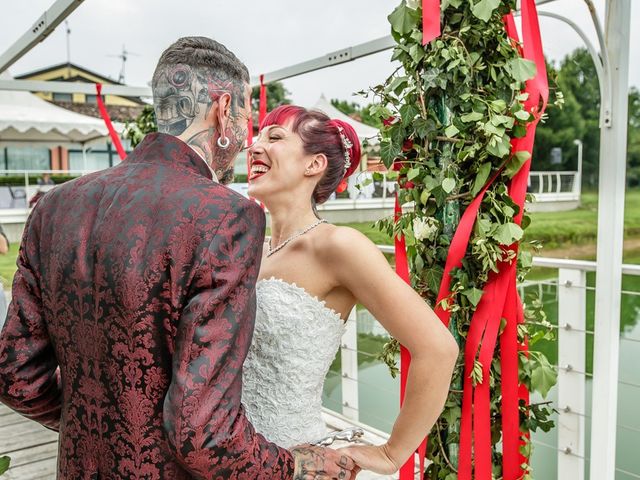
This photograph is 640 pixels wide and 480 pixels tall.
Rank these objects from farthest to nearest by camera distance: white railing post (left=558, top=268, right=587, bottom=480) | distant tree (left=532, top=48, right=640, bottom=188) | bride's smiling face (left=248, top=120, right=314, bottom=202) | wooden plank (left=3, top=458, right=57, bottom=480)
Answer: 1. distant tree (left=532, top=48, right=640, bottom=188)
2. wooden plank (left=3, top=458, right=57, bottom=480)
3. white railing post (left=558, top=268, right=587, bottom=480)
4. bride's smiling face (left=248, top=120, right=314, bottom=202)

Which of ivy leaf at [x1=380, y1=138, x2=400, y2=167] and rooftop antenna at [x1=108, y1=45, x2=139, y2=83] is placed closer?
ivy leaf at [x1=380, y1=138, x2=400, y2=167]

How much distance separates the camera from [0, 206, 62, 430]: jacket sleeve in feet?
3.53

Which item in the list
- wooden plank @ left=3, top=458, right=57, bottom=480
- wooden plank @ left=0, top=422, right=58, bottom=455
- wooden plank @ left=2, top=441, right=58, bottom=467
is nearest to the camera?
wooden plank @ left=3, top=458, right=57, bottom=480

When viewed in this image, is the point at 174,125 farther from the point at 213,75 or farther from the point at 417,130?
the point at 417,130

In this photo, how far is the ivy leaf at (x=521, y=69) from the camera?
139cm

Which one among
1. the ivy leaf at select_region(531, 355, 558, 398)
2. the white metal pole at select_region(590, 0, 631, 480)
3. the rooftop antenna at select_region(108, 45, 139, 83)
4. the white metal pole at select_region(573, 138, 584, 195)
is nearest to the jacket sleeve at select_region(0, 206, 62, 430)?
the ivy leaf at select_region(531, 355, 558, 398)

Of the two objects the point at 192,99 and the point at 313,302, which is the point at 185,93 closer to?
the point at 192,99

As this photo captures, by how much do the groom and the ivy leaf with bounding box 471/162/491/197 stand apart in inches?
23.4

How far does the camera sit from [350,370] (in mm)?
3469

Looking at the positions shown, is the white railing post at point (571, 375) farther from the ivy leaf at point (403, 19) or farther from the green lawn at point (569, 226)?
the green lawn at point (569, 226)

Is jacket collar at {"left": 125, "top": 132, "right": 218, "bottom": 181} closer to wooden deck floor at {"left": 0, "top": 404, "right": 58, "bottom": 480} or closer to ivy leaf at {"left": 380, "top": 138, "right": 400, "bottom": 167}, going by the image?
ivy leaf at {"left": 380, "top": 138, "right": 400, "bottom": 167}

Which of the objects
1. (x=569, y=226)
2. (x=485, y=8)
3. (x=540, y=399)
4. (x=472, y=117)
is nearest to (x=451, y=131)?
(x=472, y=117)

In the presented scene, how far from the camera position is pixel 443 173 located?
1.43 meters

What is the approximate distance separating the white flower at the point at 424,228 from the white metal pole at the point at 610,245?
2.39ft
